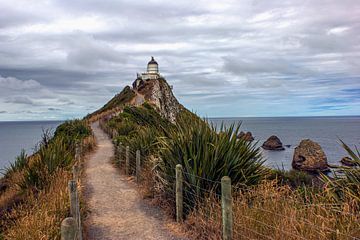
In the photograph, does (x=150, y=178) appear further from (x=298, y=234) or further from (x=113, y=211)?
(x=298, y=234)

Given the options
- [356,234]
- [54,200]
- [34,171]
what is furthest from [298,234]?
[34,171]

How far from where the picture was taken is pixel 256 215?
5656mm

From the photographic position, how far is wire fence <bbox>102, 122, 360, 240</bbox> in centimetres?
466

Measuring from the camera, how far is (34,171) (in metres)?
10.5

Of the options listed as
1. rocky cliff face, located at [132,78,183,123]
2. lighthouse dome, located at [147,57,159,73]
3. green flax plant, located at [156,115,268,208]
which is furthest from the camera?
lighthouse dome, located at [147,57,159,73]

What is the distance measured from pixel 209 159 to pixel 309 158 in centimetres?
3790

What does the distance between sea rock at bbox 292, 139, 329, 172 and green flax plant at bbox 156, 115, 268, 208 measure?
119ft

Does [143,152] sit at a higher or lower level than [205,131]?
lower

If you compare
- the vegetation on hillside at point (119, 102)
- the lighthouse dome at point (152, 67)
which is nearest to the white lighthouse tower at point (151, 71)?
the lighthouse dome at point (152, 67)

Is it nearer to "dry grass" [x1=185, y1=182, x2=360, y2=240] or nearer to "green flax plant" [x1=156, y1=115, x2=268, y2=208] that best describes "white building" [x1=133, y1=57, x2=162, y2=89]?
"green flax plant" [x1=156, y1=115, x2=268, y2=208]

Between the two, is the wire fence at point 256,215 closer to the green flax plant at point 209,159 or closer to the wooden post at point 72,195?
the green flax plant at point 209,159

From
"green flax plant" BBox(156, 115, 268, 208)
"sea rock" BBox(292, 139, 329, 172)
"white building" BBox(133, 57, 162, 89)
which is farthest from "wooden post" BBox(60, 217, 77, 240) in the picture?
"white building" BBox(133, 57, 162, 89)

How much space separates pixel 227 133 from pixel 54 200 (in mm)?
3751

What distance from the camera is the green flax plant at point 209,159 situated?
7723 millimetres
